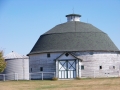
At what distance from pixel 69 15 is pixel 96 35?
649 centimetres

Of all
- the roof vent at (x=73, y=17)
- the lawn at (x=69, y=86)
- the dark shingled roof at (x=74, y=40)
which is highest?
the roof vent at (x=73, y=17)

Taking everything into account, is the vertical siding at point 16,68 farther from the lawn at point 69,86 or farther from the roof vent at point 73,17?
the lawn at point 69,86

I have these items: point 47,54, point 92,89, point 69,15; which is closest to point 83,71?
point 47,54

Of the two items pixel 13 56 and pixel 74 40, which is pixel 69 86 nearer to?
pixel 74 40

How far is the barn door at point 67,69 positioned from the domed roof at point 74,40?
1830mm

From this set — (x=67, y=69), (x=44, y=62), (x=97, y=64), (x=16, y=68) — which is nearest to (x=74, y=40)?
(x=67, y=69)

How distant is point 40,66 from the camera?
4625 centimetres

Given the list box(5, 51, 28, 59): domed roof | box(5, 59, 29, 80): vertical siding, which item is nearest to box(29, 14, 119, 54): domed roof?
box(5, 59, 29, 80): vertical siding

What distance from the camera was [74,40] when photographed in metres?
46.5

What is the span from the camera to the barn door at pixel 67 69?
4441 centimetres

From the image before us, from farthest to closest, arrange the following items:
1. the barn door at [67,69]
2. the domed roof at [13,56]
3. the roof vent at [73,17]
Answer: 1. the domed roof at [13,56]
2. the roof vent at [73,17]
3. the barn door at [67,69]

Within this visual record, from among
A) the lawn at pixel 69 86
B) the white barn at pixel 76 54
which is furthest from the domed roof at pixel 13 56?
the lawn at pixel 69 86

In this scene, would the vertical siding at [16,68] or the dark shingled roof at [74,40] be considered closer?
the dark shingled roof at [74,40]

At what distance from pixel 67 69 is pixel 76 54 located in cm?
233
